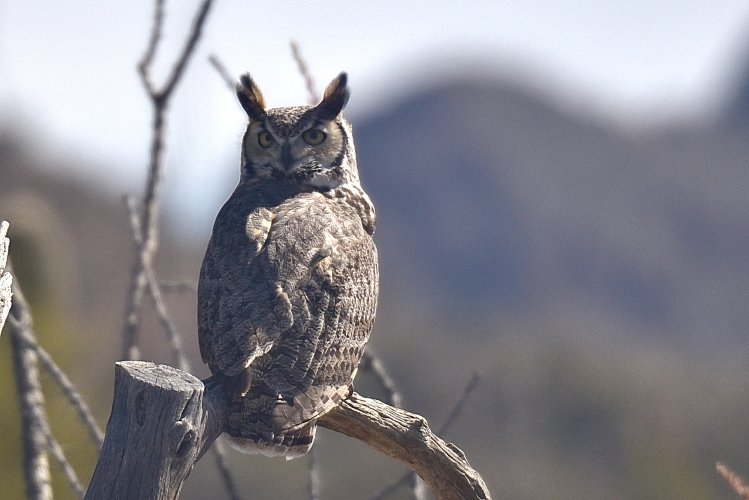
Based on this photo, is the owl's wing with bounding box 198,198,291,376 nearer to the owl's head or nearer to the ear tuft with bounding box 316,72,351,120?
the owl's head

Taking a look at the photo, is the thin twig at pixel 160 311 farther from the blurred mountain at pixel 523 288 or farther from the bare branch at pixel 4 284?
the bare branch at pixel 4 284

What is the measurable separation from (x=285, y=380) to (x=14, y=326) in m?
1.29

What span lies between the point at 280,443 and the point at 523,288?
5812 centimetres

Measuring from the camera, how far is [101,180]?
38375 mm

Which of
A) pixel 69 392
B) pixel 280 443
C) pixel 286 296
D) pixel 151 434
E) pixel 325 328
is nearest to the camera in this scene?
pixel 151 434

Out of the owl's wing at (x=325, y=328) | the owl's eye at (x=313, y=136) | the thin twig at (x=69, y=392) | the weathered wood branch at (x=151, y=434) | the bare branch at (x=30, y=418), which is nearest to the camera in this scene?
the weathered wood branch at (x=151, y=434)

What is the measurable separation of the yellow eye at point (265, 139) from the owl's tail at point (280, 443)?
1485 millimetres

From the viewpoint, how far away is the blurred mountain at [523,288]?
17.1m

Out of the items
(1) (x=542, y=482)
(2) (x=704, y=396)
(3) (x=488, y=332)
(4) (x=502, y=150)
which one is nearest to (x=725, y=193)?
(4) (x=502, y=150)

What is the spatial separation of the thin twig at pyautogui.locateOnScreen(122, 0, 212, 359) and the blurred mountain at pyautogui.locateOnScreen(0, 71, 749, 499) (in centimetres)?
149

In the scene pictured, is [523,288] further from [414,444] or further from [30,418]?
[414,444]

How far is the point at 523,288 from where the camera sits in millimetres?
61594

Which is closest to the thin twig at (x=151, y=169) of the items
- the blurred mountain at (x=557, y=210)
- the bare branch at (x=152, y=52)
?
the bare branch at (x=152, y=52)

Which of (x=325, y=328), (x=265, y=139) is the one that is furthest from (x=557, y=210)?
(x=325, y=328)
